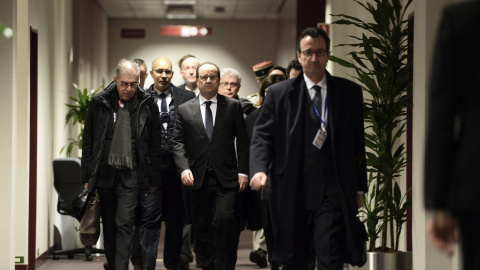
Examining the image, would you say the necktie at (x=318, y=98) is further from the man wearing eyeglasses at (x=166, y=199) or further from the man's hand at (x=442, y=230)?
the man wearing eyeglasses at (x=166, y=199)

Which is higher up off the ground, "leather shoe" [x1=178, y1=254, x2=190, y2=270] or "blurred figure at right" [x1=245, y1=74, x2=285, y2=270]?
"blurred figure at right" [x1=245, y1=74, x2=285, y2=270]

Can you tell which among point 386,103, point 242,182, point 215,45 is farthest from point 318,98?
point 215,45

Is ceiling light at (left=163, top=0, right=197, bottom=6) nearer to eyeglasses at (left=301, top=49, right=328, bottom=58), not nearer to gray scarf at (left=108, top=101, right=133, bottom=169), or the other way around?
gray scarf at (left=108, top=101, right=133, bottom=169)

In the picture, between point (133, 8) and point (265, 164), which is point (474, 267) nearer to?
point (265, 164)

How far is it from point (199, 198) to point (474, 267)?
3.67 meters

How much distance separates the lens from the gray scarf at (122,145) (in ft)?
18.4

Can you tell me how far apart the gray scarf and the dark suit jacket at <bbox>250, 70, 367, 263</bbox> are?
1.70 meters

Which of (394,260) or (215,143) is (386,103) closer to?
(394,260)

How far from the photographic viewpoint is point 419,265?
5297 mm

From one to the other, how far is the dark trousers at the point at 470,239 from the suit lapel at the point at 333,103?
173 cm

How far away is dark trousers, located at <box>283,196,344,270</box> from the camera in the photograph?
3.97 m

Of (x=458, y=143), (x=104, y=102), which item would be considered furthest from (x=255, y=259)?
(x=458, y=143)

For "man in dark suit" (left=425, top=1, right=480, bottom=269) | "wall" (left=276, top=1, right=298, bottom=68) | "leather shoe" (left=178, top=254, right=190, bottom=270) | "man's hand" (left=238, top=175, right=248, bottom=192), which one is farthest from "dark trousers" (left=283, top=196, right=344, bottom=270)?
"wall" (left=276, top=1, right=298, bottom=68)

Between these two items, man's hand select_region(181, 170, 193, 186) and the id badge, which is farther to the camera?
man's hand select_region(181, 170, 193, 186)
